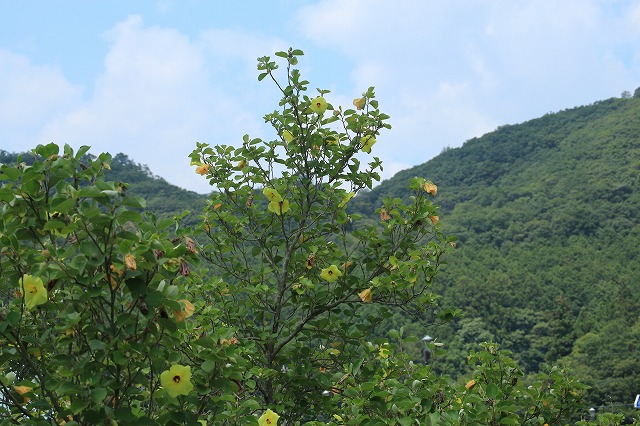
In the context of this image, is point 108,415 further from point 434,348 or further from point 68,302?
point 434,348

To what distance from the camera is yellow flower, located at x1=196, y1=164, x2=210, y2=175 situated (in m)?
4.15

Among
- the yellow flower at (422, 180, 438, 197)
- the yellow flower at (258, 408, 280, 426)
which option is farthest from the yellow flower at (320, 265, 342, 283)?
the yellow flower at (258, 408, 280, 426)

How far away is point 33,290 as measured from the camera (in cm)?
195

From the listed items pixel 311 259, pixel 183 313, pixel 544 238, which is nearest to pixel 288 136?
pixel 311 259

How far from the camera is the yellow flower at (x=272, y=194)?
355 centimetres

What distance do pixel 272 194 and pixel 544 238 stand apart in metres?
39.1

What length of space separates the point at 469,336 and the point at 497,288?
15.0 feet

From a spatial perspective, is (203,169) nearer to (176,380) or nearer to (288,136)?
(288,136)

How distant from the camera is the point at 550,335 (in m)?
31.1

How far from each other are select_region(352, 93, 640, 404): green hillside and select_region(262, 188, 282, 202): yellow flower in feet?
61.5

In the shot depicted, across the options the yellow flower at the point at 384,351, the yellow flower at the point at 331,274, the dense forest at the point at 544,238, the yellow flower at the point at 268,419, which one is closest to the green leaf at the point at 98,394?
the yellow flower at the point at 268,419

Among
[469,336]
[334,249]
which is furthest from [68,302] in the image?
[469,336]

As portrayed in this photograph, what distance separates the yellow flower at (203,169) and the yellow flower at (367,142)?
2.98ft

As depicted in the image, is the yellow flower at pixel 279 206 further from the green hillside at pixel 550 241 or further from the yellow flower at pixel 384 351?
the green hillside at pixel 550 241
